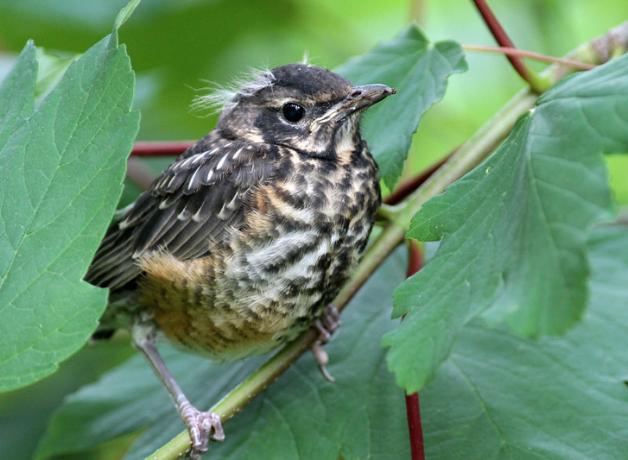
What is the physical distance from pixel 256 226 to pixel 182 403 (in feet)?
1.68

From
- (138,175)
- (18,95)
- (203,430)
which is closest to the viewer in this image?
(18,95)

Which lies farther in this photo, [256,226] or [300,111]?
[300,111]

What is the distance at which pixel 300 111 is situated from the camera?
→ 8.82ft

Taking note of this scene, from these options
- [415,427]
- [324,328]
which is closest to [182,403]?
[324,328]

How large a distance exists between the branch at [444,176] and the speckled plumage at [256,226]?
0.36 feet

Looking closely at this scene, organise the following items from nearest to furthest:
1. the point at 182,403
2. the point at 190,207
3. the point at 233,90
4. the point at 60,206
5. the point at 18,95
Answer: the point at 60,206 → the point at 18,95 → the point at 182,403 → the point at 190,207 → the point at 233,90

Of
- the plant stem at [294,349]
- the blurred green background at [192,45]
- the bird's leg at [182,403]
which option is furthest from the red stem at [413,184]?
the blurred green background at [192,45]

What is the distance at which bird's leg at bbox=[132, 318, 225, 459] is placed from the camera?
2201 mm

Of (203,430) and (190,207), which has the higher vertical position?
(190,207)

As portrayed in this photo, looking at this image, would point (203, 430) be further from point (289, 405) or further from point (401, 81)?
point (401, 81)

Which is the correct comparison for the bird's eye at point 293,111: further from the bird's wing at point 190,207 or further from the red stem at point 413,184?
the red stem at point 413,184

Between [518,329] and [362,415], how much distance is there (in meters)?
0.94

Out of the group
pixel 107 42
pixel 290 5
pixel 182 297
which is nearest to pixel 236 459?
pixel 182 297

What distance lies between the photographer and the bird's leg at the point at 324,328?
2.45 metres
